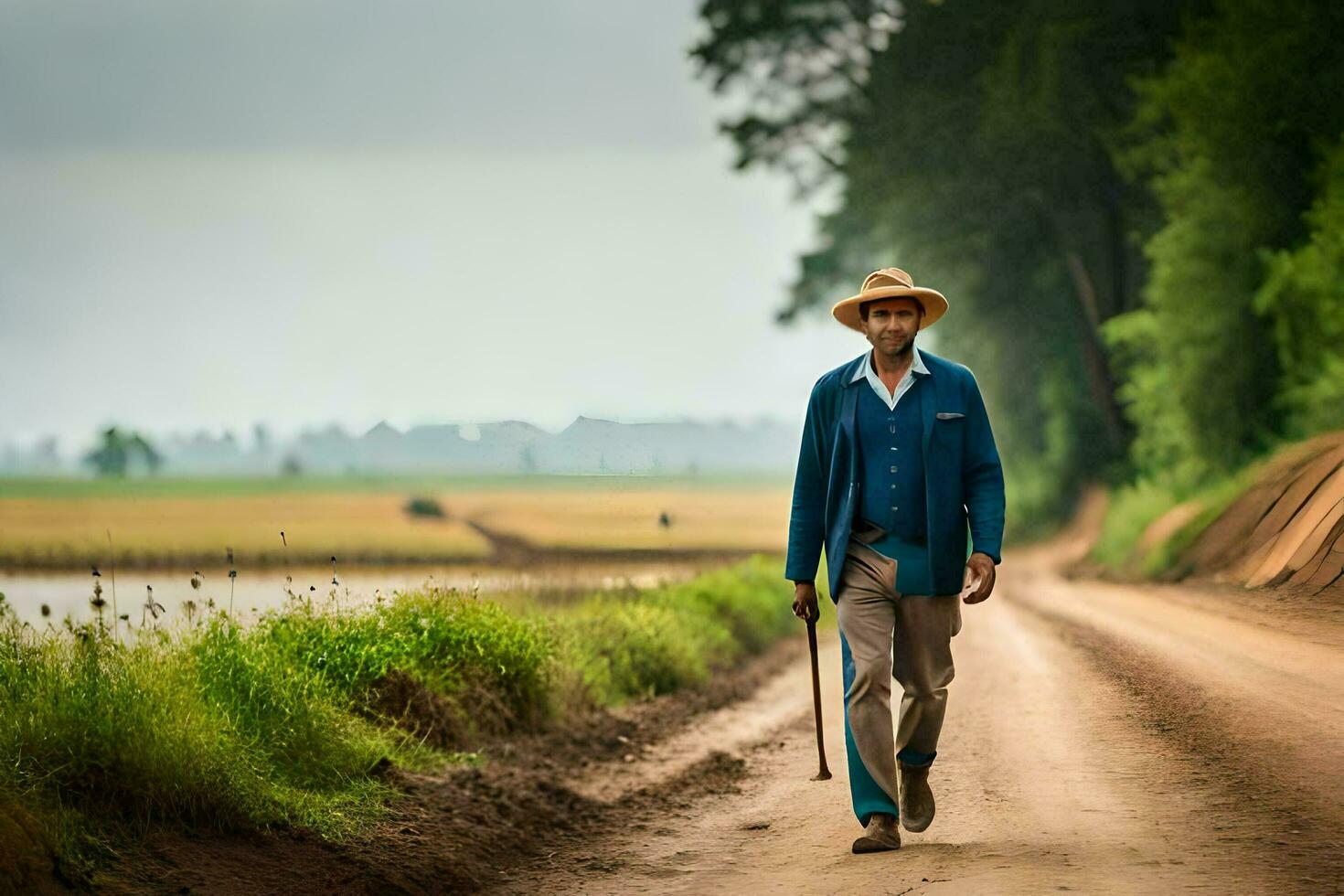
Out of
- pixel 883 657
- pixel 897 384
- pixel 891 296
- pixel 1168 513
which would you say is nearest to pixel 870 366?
pixel 897 384

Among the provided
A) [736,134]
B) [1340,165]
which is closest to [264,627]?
[1340,165]

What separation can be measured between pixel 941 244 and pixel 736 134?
17.1 ft

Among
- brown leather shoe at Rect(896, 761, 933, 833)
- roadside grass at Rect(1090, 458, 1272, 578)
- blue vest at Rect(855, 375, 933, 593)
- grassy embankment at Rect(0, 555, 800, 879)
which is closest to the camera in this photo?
blue vest at Rect(855, 375, 933, 593)

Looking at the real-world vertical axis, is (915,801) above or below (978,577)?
below

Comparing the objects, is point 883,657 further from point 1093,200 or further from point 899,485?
point 1093,200

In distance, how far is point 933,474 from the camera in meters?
6.52

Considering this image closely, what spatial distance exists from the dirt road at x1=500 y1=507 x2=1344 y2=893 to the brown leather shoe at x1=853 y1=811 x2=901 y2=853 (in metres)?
0.05

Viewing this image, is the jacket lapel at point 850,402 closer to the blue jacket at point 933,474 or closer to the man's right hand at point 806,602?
the blue jacket at point 933,474

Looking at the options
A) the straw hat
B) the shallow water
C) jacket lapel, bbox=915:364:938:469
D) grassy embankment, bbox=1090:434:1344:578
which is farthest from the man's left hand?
the shallow water

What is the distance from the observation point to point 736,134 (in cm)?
2994

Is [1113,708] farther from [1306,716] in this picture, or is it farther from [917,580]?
[917,580]

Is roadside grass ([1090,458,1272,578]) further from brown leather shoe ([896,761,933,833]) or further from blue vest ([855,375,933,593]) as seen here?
blue vest ([855,375,933,593])

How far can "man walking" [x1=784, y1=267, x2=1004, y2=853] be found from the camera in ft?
21.4

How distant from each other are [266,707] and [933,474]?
3868 mm
